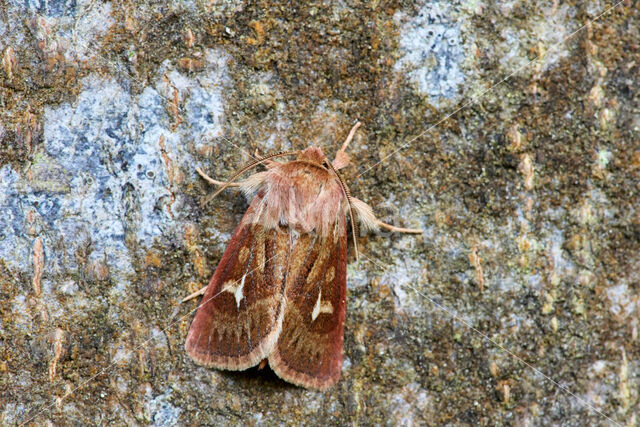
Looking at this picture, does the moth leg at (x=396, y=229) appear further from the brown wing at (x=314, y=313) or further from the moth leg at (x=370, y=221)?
the brown wing at (x=314, y=313)

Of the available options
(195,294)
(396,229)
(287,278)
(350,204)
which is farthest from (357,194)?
(195,294)

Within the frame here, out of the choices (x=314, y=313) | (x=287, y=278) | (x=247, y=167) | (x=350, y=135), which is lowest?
(x=314, y=313)

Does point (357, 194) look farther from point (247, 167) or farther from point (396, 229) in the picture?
point (247, 167)

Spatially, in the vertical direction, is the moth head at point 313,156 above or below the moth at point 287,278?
above

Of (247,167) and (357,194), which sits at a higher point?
(247,167)

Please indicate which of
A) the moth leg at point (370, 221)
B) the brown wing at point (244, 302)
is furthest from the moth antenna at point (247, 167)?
the moth leg at point (370, 221)

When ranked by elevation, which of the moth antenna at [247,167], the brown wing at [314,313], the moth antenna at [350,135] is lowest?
the brown wing at [314,313]

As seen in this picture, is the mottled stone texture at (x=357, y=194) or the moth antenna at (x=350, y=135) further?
the moth antenna at (x=350, y=135)

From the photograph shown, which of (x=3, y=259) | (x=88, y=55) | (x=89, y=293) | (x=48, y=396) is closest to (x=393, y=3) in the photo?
(x=88, y=55)
